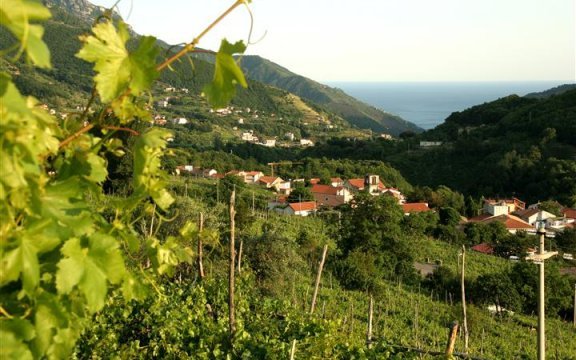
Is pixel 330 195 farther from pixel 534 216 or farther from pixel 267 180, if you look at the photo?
pixel 534 216

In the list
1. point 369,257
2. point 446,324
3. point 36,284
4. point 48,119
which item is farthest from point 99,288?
point 369,257

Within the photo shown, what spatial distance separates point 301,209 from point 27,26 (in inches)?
1146

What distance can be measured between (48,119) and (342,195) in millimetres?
34184

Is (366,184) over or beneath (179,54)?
beneath

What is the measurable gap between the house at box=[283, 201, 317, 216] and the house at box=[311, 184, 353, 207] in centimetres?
321

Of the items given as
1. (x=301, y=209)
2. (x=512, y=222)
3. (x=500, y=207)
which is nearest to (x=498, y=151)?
(x=500, y=207)

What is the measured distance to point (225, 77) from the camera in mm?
1208

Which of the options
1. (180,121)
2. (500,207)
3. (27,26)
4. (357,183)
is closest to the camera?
(27,26)

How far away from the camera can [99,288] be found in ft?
3.32

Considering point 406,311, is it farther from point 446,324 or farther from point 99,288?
point 99,288

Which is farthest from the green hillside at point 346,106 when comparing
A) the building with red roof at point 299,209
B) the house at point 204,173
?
the building with red roof at point 299,209

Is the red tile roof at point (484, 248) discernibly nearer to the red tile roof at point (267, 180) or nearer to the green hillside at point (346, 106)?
the red tile roof at point (267, 180)

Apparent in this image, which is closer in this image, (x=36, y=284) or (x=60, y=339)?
(x=36, y=284)

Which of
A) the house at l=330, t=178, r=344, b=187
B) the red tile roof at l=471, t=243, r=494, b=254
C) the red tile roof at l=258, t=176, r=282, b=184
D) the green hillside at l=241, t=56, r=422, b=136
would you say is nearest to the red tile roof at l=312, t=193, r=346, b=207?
the house at l=330, t=178, r=344, b=187
